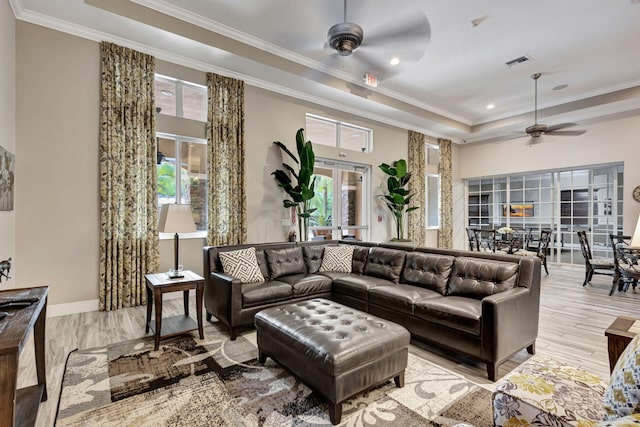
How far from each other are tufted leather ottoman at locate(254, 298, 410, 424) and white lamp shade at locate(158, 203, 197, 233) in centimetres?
124

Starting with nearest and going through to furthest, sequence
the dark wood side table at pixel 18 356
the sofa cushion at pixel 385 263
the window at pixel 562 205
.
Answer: the dark wood side table at pixel 18 356 → the sofa cushion at pixel 385 263 → the window at pixel 562 205

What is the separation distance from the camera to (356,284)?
12.0 feet

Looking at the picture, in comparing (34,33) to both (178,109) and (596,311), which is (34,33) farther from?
(596,311)

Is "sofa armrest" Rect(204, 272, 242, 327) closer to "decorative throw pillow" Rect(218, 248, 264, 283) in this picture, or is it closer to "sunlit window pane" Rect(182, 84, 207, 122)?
"decorative throw pillow" Rect(218, 248, 264, 283)

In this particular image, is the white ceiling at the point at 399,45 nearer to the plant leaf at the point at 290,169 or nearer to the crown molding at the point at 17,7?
the crown molding at the point at 17,7

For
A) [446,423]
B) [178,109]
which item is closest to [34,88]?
[178,109]

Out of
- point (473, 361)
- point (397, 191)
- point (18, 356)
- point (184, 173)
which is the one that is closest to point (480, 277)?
point (473, 361)

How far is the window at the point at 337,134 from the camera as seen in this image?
6285mm

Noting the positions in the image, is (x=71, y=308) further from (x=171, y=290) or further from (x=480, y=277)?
(x=480, y=277)

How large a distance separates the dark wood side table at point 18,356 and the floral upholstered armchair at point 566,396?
6.98ft

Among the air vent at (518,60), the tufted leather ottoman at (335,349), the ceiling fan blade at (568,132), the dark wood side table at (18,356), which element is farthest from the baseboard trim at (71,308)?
the ceiling fan blade at (568,132)

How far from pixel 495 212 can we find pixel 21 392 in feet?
32.3

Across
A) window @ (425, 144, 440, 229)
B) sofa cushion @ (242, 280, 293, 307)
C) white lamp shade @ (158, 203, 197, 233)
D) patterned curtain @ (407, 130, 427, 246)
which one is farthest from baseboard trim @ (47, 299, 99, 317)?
window @ (425, 144, 440, 229)

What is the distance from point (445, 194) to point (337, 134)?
3.97 metres
